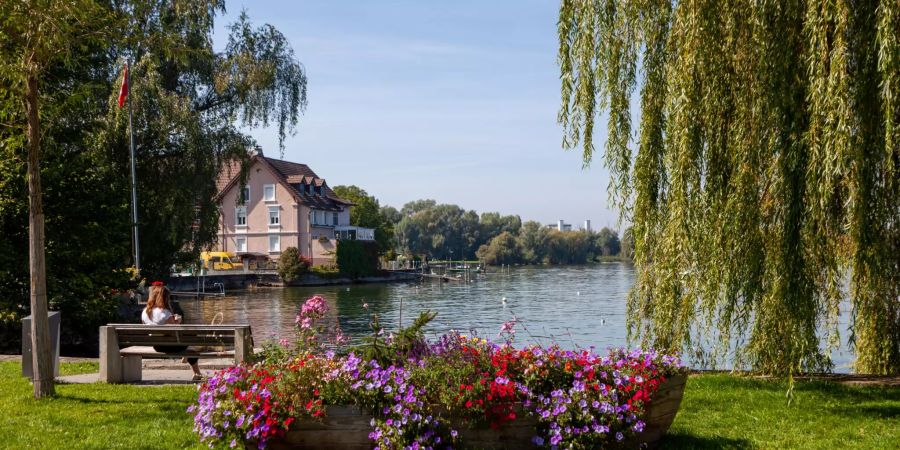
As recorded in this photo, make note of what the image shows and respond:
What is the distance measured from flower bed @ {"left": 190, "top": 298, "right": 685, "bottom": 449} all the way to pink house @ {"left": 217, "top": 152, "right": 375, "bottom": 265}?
248 ft

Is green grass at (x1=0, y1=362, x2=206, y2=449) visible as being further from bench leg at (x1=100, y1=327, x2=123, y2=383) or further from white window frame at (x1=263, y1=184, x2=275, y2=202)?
white window frame at (x1=263, y1=184, x2=275, y2=202)

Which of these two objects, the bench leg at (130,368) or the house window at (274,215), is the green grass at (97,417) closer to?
the bench leg at (130,368)

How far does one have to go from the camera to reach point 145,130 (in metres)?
31.5

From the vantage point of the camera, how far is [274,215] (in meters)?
83.3

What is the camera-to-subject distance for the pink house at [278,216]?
8269 centimetres

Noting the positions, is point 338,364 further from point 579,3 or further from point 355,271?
point 355,271

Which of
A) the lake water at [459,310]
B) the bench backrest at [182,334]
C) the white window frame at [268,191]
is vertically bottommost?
the lake water at [459,310]

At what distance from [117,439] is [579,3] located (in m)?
7.87

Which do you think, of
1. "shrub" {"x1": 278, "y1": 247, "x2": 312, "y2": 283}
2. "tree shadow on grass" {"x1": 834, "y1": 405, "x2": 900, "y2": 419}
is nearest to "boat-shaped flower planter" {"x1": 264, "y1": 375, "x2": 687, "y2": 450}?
"tree shadow on grass" {"x1": 834, "y1": 405, "x2": 900, "y2": 419}

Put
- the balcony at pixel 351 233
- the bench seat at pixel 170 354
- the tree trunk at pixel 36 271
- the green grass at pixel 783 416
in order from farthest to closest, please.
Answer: the balcony at pixel 351 233, the bench seat at pixel 170 354, the tree trunk at pixel 36 271, the green grass at pixel 783 416

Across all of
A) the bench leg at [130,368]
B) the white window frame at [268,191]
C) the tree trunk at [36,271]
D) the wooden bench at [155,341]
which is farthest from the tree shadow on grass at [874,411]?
the white window frame at [268,191]

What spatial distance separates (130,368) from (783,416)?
8.51m

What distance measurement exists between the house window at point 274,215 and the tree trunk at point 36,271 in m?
73.8

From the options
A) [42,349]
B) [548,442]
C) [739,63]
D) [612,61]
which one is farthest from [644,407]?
[42,349]
